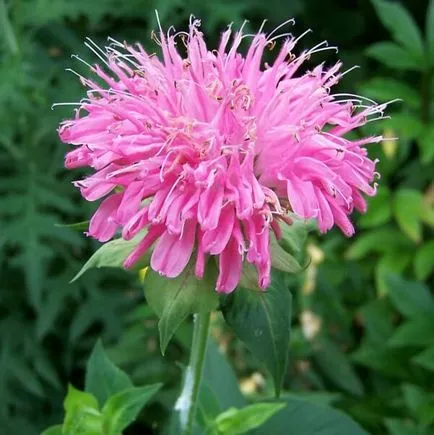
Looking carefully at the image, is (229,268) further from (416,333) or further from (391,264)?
(391,264)

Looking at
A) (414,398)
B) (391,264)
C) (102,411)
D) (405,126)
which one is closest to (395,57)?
(405,126)

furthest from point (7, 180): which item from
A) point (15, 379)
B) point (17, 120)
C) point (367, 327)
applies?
point (367, 327)

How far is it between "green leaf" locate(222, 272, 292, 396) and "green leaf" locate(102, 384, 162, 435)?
0.17m

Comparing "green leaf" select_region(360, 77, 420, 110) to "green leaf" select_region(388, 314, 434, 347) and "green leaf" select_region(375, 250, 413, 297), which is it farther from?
"green leaf" select_region(388, 314, 434, 347)

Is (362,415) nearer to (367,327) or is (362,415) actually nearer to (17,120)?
(367,327)

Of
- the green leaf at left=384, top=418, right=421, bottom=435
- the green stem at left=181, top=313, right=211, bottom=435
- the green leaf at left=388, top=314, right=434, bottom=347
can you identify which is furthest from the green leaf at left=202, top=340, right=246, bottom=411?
the green leaf at left=388, top=314, right=434, bottom=347

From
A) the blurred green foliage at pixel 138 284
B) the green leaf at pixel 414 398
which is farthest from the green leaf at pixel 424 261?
the green leaf at pixel 414 398

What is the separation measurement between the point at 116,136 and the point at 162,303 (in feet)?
0.53

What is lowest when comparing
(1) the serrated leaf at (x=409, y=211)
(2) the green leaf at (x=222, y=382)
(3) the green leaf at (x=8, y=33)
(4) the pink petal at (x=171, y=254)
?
(2) the green leaf at (x=222, y=382)

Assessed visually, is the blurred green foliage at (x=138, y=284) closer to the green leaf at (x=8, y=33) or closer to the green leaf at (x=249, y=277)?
the green leaf at (x=8, y=33)

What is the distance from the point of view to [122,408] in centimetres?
91

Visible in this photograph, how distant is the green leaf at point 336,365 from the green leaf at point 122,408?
826 millimetres

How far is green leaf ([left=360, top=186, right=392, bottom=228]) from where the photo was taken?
1758mm

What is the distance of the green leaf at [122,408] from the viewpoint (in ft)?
2.96
